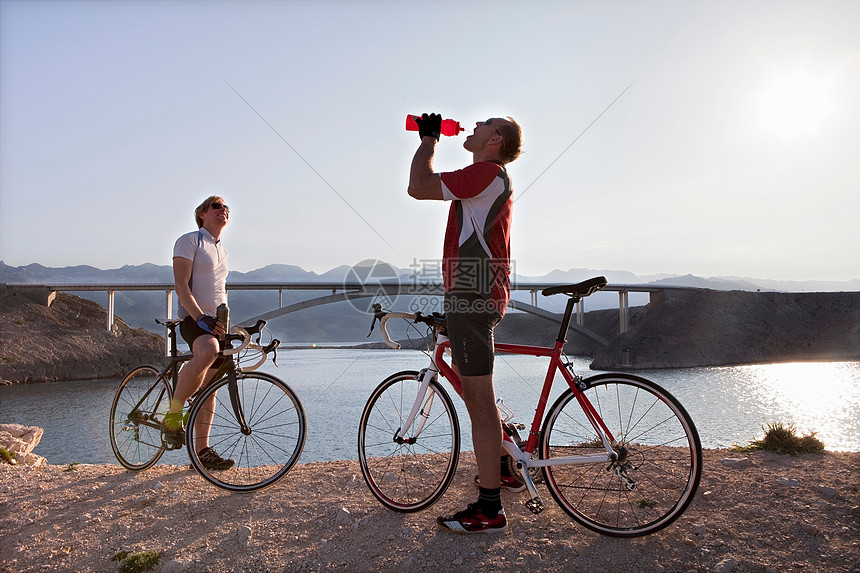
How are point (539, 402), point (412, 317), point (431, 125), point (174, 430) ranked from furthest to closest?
point (174, 430)
point (412, 317)
point (539, 402)
point (431, 125)

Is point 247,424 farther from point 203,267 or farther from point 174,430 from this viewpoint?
point 203,267

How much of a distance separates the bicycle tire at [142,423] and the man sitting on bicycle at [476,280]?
198 centimetres

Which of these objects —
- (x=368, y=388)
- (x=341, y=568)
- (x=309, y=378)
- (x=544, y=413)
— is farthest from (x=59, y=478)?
(x=309, y=378)

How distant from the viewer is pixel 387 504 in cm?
230

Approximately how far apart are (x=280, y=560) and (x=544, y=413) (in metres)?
1.18

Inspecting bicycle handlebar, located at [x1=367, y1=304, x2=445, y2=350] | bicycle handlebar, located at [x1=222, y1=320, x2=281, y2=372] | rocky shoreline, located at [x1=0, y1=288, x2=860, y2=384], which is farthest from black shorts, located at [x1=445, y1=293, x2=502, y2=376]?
rocky shoreline, located at [x1=0, y1=288, x2=860, y2=384]

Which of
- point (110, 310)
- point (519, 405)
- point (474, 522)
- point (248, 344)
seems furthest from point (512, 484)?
point (110, 310)

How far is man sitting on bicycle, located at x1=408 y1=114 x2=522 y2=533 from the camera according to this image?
2.00m

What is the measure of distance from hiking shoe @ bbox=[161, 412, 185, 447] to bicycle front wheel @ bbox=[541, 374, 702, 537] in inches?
78.6

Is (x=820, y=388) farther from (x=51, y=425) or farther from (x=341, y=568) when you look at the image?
(x=51, y=425)

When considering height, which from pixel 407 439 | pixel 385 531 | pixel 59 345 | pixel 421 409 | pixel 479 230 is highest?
pixel 479 230

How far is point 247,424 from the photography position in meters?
2.81

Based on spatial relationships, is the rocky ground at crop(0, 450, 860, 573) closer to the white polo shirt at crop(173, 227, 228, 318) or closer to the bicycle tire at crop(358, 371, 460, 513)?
the bicycle tire at crop(358, 371, 460, 513)

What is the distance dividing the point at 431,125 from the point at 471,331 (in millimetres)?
851
